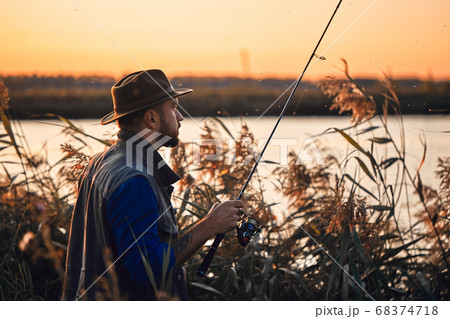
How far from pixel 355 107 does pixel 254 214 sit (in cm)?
93

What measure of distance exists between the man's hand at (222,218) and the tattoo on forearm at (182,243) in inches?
3.2

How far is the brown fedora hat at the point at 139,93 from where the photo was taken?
221 cm

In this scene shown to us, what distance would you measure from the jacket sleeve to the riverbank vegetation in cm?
106

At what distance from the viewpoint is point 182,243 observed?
2031 millimetres

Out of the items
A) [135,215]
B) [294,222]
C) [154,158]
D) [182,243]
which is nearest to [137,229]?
[135,215]

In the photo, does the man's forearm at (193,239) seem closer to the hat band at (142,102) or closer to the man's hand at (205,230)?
the man's hand at (205,230)

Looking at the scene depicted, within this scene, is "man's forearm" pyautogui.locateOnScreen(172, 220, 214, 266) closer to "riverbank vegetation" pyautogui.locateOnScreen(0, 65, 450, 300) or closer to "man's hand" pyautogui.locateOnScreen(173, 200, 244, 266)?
"man's hand" pyautogui.locateOnScreen(173, 200, 244, 266)

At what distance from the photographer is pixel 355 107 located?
344 cm

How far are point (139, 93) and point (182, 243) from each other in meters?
0.62

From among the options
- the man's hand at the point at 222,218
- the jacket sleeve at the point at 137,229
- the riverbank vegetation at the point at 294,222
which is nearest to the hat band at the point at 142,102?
the jacket sleeve at the point at 137,229

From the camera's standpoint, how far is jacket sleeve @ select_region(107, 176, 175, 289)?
1.87 meters

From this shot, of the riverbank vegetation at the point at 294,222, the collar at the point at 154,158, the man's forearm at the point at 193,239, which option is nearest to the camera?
the man's forearm at the point at 193,239

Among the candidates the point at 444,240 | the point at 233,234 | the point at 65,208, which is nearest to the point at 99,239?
the point at 233,234

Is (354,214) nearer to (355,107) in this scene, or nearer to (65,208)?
(355,107)
